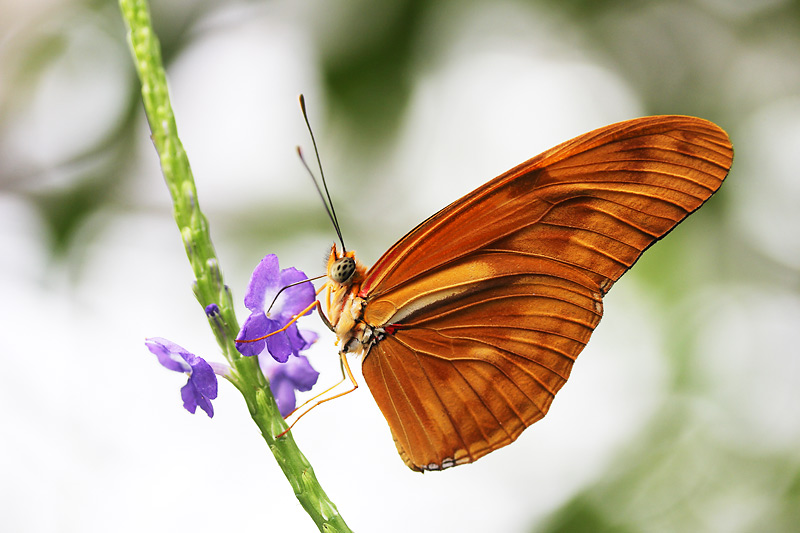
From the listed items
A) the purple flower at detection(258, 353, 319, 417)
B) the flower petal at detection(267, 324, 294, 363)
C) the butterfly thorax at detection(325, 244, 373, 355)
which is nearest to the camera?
the flower petal at detection(267, 324, 294, 363)

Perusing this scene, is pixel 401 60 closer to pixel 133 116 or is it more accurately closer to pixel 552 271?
pixel 133 116

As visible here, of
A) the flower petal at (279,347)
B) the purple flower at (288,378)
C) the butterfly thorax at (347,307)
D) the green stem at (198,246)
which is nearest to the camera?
the green stem at (198,246)

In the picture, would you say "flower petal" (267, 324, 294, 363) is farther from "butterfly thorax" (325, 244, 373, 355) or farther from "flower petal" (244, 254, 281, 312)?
"butterfly thorax" (325, 244, 373, 355)

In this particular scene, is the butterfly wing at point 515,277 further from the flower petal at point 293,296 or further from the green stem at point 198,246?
the green stem at point 198,246

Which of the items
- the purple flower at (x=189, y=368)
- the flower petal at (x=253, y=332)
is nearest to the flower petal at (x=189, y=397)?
the purple flower at (x=189, y=368)

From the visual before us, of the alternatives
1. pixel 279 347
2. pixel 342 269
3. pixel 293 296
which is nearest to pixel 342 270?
pixel 342 269

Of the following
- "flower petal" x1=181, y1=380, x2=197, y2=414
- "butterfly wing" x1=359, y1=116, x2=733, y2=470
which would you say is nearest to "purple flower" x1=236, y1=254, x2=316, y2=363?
"flower petal" x1=181, y1=380, x2=197, y2=414

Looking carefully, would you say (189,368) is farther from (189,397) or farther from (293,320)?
(293,320)
